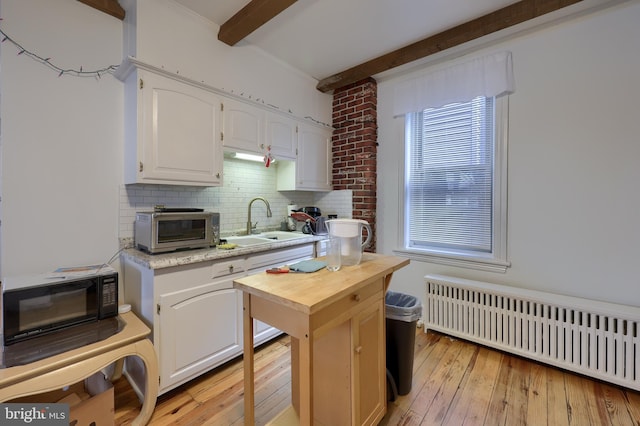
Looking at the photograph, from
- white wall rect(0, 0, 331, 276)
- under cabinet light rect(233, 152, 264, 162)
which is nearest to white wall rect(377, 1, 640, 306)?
under cabinet light rect(233, 152, 264, 162)

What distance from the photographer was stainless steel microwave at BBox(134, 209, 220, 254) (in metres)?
1.75

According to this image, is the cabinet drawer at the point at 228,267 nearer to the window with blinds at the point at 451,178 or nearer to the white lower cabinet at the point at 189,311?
the white lower cabinet at the point at 189,311

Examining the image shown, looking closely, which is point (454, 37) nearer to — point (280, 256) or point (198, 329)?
point (280, 256)

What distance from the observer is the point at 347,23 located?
2.18 m

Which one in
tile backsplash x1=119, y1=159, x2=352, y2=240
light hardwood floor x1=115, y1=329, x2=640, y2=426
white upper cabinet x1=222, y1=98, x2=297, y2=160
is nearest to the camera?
light hardwood floor x1=115, y1=329, x2=640, y2=426

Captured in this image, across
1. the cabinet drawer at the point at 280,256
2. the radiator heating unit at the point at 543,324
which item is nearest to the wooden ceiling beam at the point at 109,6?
the cabinet drawer at the point at 280,256

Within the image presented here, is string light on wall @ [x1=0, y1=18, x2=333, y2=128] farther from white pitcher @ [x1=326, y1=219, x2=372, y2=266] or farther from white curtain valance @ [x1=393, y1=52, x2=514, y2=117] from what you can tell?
white curtain valance @ [x1=393, y1=52, x2=514, y2=117]

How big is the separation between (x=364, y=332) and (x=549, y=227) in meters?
1.95

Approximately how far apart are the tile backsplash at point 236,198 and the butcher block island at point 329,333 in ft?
4.52

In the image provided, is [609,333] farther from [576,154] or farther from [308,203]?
[308,203]

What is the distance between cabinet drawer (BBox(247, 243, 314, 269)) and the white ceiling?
6.32ft

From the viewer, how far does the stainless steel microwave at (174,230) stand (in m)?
1.75

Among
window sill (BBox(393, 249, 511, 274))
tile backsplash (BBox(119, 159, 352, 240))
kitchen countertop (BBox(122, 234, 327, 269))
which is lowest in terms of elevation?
window sill (BBox(393, 249, 511, 274))

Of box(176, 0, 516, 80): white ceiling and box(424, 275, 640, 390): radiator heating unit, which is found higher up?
box(176, 0, 516, 80): white ceiling
